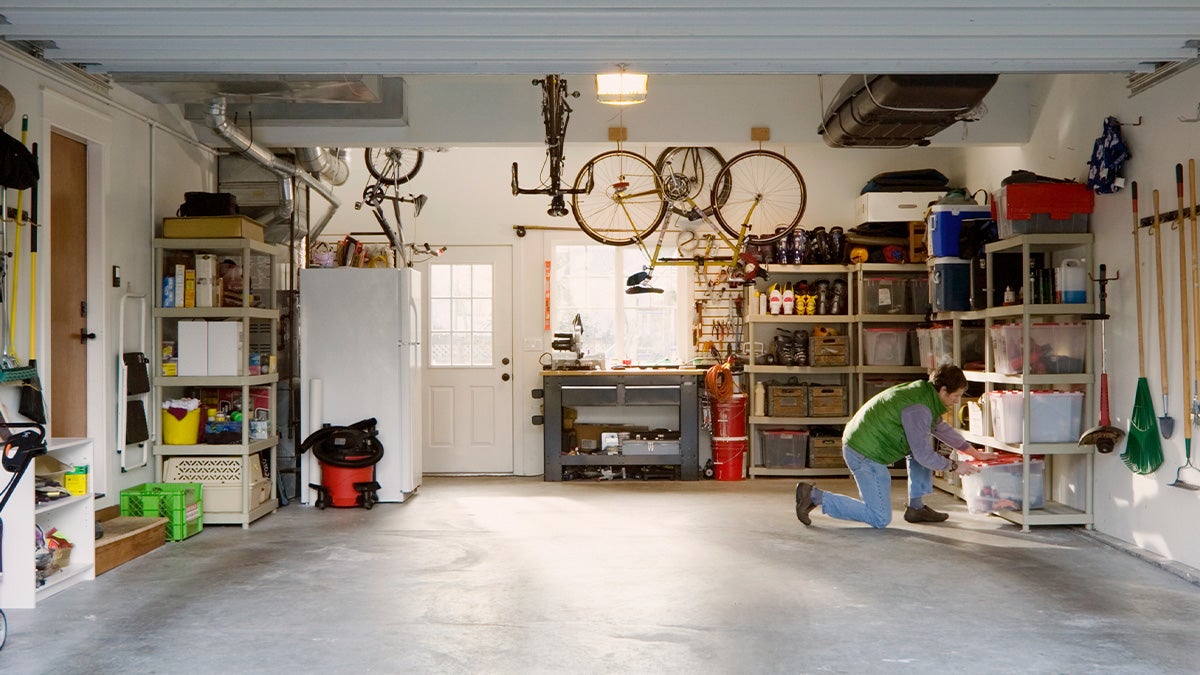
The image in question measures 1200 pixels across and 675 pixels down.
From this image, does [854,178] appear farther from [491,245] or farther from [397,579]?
[397,579]

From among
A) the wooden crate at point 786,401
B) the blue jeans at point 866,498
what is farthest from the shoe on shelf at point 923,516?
the wooden crate at point 786,401

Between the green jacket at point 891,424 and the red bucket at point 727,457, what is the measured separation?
8.22 ft

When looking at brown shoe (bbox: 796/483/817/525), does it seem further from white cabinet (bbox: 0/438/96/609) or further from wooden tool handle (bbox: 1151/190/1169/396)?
white cabinet (bbox: 0/438/96/609)

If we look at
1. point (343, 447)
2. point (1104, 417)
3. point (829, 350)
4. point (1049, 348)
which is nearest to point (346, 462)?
point (343, 447)

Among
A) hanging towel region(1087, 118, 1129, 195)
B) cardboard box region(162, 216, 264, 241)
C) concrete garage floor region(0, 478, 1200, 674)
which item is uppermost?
hanging towel region(1087, 118, 1129, 195)

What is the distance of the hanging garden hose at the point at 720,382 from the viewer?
8.65 m

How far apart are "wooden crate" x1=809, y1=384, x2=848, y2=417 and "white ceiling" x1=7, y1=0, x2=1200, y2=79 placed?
418 cm

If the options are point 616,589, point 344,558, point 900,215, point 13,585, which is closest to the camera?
point 13,585

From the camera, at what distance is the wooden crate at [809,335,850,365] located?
8.93 m

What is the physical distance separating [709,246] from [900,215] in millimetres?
1759

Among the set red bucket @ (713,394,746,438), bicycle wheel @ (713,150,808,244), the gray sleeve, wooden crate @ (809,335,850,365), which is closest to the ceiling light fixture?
the gray sleeve

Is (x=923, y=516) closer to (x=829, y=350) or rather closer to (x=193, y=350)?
(x=829, y=350)

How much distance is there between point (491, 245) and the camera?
30.9ft

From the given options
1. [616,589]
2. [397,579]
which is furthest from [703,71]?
[397,579]
